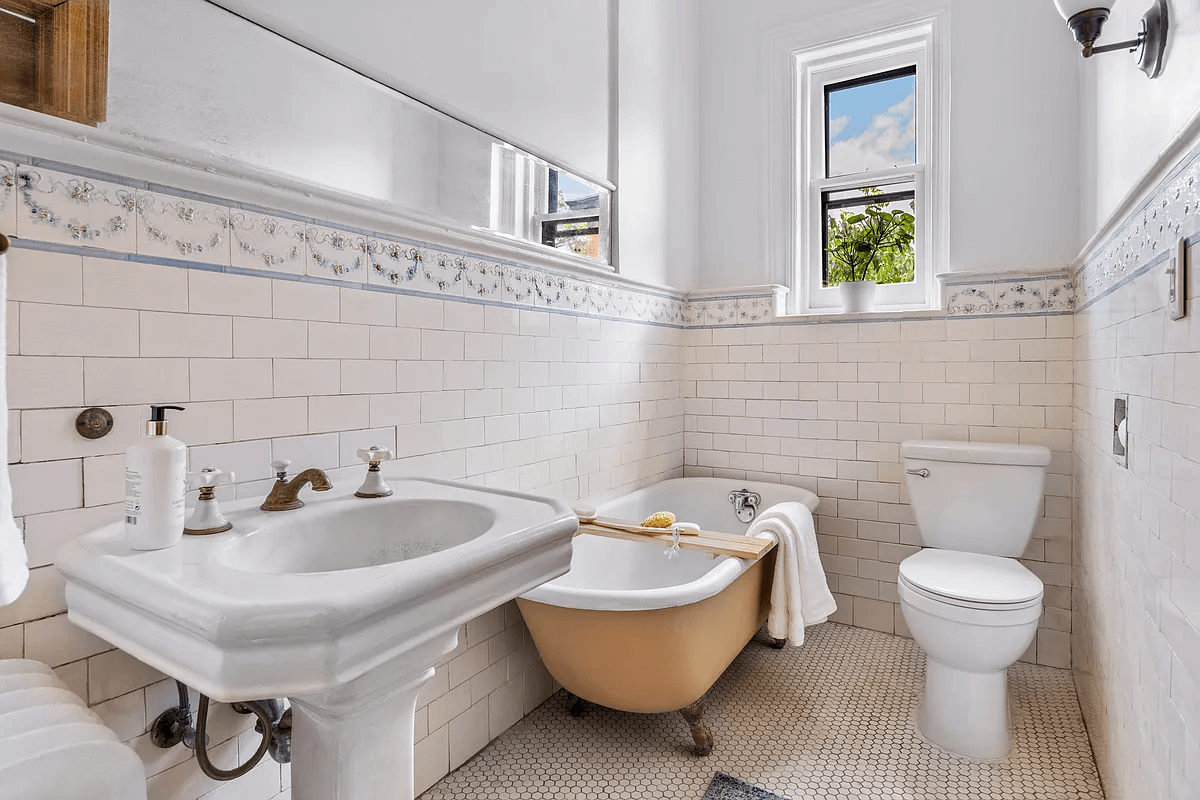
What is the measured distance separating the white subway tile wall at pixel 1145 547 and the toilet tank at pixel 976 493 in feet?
0.88

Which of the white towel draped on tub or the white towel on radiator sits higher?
the white towel draped on tub

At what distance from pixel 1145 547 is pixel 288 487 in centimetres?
174

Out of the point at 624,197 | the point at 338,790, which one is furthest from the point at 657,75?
the point at 338,790

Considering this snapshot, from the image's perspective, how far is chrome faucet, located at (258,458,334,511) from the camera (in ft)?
4.19

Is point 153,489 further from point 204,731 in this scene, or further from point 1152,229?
point 1152,229

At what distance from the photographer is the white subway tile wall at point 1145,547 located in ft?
3.43

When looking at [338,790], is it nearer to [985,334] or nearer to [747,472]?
[747,472]

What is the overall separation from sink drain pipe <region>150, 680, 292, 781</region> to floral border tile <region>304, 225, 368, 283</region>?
918 millimetres

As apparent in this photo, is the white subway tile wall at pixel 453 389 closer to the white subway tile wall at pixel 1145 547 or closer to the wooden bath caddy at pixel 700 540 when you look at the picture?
the white subway tile wall at pixel 1145 547

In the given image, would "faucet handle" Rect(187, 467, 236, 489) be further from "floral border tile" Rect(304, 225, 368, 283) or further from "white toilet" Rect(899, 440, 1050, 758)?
"white toilet" Rect(899, 440, 1050, 758)

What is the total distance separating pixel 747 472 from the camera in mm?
3211

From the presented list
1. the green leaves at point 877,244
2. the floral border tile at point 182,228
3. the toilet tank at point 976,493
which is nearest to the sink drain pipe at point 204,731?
the floral border tile at point 182,228

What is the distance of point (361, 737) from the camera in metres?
1.10

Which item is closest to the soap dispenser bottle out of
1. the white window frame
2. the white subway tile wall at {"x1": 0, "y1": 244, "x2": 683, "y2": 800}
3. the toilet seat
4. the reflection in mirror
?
the white subway tile wall at {"x1": 0, "y1": 244, "x2": 683, "y2": 800}
